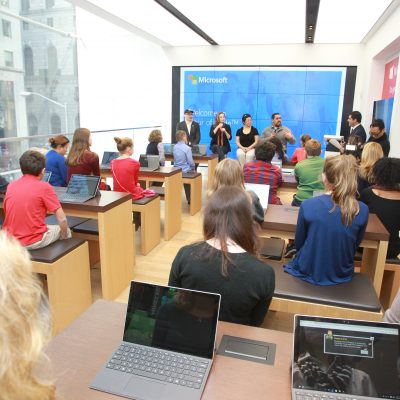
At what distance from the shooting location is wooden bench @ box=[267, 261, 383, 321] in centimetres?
200

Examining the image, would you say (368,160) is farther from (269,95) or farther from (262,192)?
(269,95)

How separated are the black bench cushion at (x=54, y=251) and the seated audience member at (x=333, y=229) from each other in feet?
5.03

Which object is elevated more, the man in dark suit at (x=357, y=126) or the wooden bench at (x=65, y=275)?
the man in dark suit at (x=357, y=126)

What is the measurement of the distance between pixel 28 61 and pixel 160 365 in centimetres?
798

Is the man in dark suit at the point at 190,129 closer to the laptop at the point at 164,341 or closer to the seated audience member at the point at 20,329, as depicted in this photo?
the laptop at the point at 164,341

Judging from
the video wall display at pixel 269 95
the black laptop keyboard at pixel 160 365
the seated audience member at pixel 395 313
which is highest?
the video wall display at pixel 269 95

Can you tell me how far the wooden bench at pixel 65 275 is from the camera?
2.45 m

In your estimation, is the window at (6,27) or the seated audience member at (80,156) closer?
the seated audience member at (80,156)

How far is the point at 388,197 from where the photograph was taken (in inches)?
109

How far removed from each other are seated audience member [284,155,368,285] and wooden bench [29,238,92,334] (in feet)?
5.03

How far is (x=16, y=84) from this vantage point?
7.38 meters

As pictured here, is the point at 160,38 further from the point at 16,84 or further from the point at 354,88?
the point at 354,88

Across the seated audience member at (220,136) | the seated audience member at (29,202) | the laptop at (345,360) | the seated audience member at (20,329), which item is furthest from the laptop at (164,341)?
the seated audience member at (220,136)

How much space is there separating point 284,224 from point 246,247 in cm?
117
